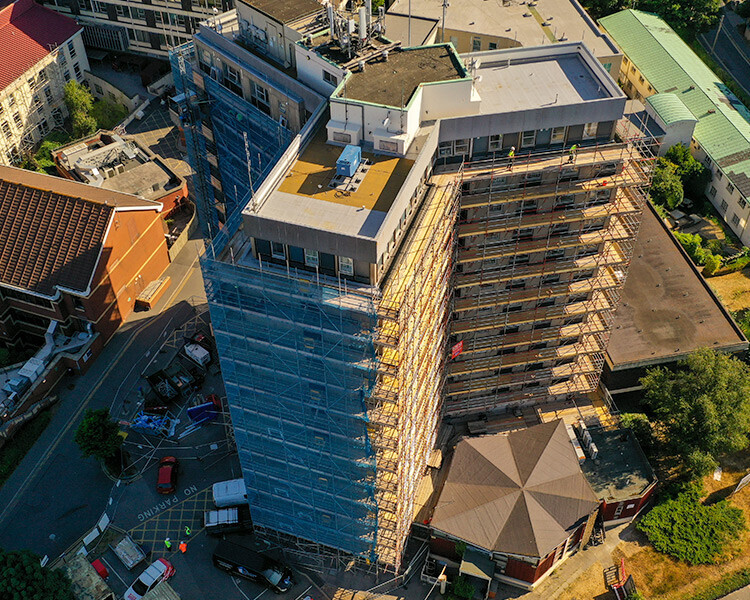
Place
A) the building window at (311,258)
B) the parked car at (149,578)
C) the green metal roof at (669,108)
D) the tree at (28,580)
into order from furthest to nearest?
1. the green metal roof at (669,108)
2. the parked car at (149,578)
3. the tree at (28,580)
4. the building window at (311,258)

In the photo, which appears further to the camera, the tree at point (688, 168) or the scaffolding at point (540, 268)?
the tree at point (688, 168)

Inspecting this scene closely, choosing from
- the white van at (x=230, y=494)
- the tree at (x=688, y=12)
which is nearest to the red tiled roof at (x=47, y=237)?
the white van at (x=230, y=494)

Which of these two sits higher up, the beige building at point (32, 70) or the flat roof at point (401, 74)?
the flat roof at point (401, 74)

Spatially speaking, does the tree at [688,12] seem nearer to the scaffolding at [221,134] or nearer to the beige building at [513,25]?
the beige building at [513,25]

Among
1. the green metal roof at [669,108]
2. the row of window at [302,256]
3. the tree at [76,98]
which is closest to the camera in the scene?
the row of window at [302,256]

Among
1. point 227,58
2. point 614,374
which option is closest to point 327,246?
point 227,58

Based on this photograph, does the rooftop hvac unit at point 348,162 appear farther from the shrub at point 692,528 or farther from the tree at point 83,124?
the tree at point 83,124

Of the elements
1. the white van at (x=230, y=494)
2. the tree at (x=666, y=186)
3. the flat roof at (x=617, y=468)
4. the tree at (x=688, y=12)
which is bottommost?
the white van at (x=230, y=494)

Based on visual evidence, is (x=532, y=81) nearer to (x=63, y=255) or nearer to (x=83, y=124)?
(x=63, y=255)
